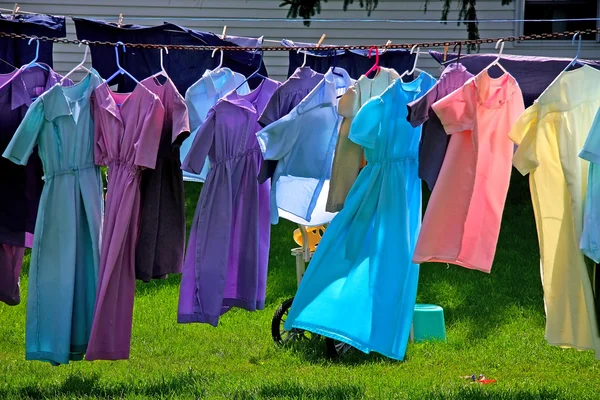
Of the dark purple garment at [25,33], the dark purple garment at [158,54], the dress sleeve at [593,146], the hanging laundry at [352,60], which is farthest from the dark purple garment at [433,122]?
the dark purple garment at [25,33]

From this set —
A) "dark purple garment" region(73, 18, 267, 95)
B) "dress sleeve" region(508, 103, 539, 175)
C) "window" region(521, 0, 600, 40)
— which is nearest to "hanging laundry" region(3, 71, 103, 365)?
"dark purple garment" region(73, 18, 267, 95)

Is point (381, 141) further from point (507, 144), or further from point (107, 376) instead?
point (107, 376)

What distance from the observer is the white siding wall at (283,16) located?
12.1 m

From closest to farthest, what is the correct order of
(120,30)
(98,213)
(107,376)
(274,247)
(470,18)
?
(98,213) → (107,376) → (120,30) → (274,247) → (470,18)

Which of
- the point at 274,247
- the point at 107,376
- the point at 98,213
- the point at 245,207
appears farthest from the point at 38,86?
the point at 274,247

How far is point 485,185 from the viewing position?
13.7ft

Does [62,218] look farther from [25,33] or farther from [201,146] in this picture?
[25,33]

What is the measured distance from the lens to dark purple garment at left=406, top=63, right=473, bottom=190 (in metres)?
4.09

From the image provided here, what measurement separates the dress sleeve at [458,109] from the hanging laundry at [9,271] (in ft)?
7.67

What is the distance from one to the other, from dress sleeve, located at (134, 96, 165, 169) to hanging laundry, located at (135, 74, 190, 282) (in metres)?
0.07

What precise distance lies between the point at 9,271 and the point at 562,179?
284 cm

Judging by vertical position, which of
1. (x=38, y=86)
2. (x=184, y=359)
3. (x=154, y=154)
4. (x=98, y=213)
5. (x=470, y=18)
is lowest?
(x=184, y=359)

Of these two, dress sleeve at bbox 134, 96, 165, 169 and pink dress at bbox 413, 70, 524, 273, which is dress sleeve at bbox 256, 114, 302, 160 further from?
pink dress at bbox 413, 70, 524, 273

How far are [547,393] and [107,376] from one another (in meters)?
2.47
